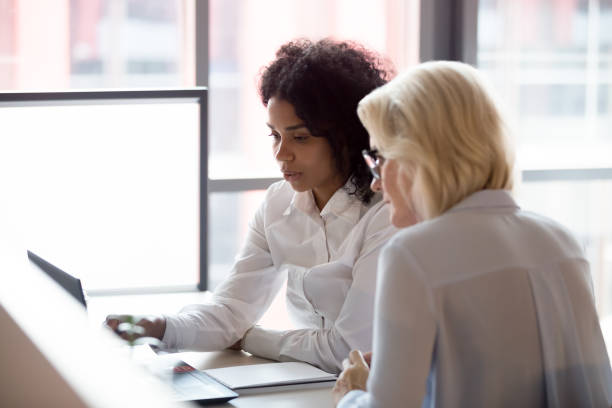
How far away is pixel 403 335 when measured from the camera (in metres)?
1.16

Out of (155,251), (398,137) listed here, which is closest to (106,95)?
(155,251)

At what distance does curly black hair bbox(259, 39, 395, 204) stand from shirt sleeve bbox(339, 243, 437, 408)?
85cm

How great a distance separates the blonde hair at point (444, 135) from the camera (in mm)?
1271

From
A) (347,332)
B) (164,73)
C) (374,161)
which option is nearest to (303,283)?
(347,332)

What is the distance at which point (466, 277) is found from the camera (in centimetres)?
119

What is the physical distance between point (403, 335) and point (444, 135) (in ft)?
1.04

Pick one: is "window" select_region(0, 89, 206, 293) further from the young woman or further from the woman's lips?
the woman's lips

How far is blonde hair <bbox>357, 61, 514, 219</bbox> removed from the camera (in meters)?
1.27

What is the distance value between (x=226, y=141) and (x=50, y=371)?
2.74 metres

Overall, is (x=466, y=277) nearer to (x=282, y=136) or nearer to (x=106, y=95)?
(x=282, y=136)

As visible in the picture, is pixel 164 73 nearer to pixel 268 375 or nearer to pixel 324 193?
pixel 324 193

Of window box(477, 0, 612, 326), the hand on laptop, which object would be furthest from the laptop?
window box(477, 0, 612, 326)

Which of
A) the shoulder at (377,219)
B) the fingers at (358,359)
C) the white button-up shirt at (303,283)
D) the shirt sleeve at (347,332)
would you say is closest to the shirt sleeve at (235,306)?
the white button-up shirt at (303,283)

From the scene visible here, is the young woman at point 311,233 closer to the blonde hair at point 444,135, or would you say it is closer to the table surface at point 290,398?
the table surface at point 290,398
